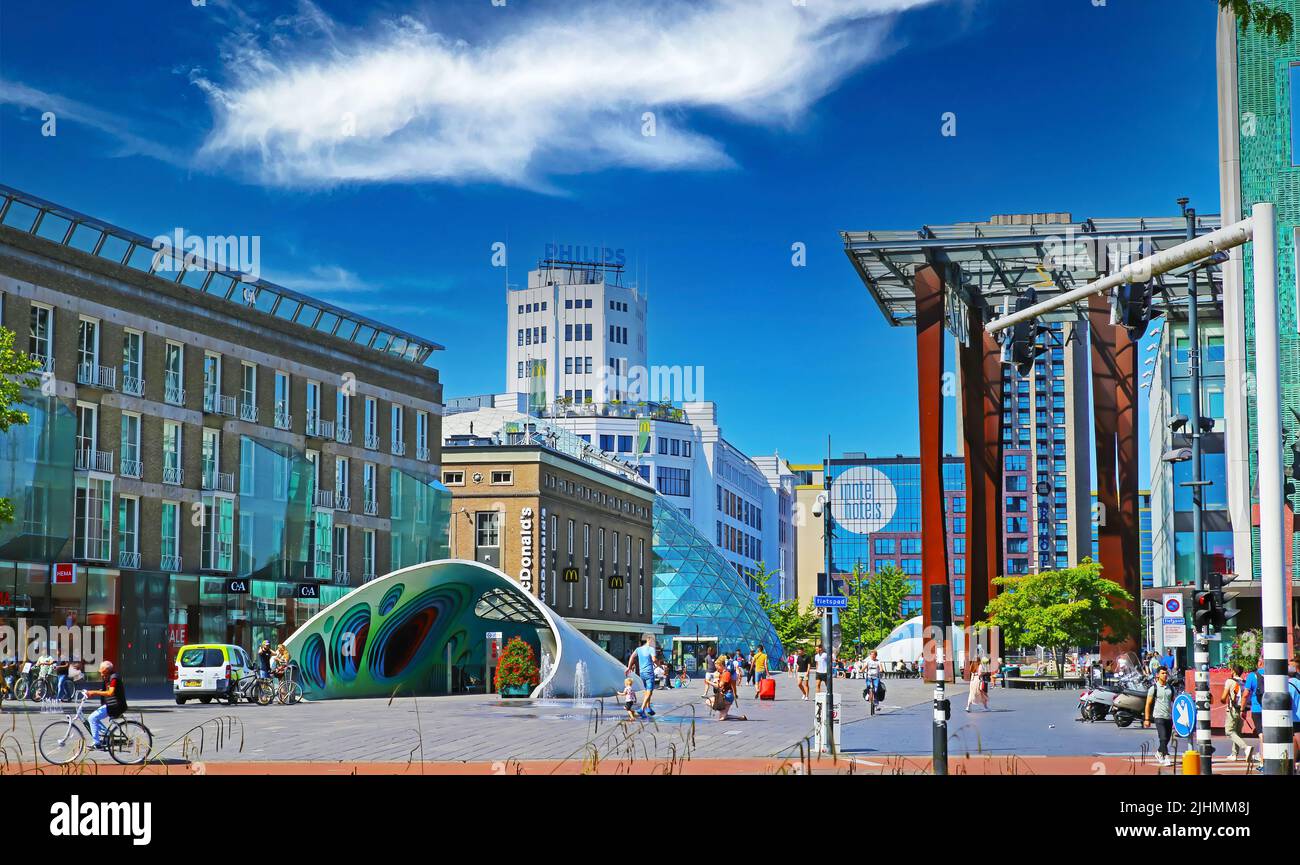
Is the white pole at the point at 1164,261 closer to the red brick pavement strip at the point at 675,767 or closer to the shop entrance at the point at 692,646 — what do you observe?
the red brick pavement strip at the point at 675,767

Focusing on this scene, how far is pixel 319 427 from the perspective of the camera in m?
70.4

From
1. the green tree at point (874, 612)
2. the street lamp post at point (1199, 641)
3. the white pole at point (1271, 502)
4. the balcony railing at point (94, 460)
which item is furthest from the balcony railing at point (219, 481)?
the green tree at point (874, 612)

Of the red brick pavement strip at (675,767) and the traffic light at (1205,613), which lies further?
the traffic light at (1205,613)

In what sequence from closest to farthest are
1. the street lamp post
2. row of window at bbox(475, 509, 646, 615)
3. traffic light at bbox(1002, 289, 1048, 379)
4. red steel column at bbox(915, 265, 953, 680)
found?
the street lamp post
traffic light at bbox(1002, 289, 1048, 379)
red steel column at bbox(915, 265, 953, 680)
row of window at bbox(475, 509, 646, 615)

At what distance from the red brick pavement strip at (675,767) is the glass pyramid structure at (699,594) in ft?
336

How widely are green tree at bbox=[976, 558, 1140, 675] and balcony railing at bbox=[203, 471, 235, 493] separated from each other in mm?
31493

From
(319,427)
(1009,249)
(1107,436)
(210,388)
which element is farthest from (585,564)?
(1009,249)

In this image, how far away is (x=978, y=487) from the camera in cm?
6688

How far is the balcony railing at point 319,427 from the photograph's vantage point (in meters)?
69.8

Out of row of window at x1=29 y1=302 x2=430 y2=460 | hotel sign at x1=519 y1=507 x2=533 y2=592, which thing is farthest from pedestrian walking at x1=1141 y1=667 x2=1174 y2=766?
hotel sign at x1=519 y1=507 x2=533 y2=592

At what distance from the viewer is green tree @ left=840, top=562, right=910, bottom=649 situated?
5064 inches

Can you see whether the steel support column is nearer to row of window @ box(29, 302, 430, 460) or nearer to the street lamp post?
row of window @ box(29, 302, 430, 460)
